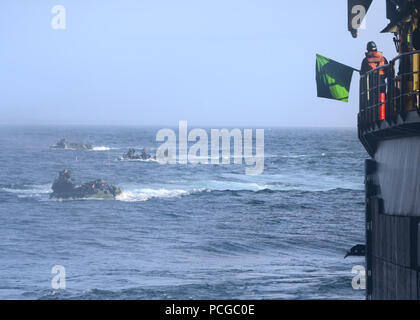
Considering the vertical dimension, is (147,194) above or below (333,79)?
below

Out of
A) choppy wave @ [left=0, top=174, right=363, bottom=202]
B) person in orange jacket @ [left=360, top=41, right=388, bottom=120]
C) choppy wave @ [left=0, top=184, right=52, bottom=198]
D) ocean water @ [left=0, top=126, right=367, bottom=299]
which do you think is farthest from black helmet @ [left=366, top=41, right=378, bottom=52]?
choppy wave @ [left=0, top=184, right=52, bottom=198]

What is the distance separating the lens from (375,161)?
18859 millimetres

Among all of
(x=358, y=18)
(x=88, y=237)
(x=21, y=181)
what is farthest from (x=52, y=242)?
(x=21, y=181)

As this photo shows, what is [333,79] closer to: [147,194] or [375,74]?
[375,74]

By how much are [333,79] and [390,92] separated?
323 cm

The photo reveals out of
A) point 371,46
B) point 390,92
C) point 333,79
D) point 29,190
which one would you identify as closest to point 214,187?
point 29,190

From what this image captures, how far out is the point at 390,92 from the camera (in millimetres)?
16719

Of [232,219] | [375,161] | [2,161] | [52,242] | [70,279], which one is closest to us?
[375,161]

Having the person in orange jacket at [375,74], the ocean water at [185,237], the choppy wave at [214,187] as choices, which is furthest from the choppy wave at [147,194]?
the person in orange jacket at [375,74]

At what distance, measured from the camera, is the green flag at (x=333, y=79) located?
19.8 meters

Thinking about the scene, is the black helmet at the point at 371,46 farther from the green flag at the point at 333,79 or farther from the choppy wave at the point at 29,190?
the choppy wave at the point at 29,190
